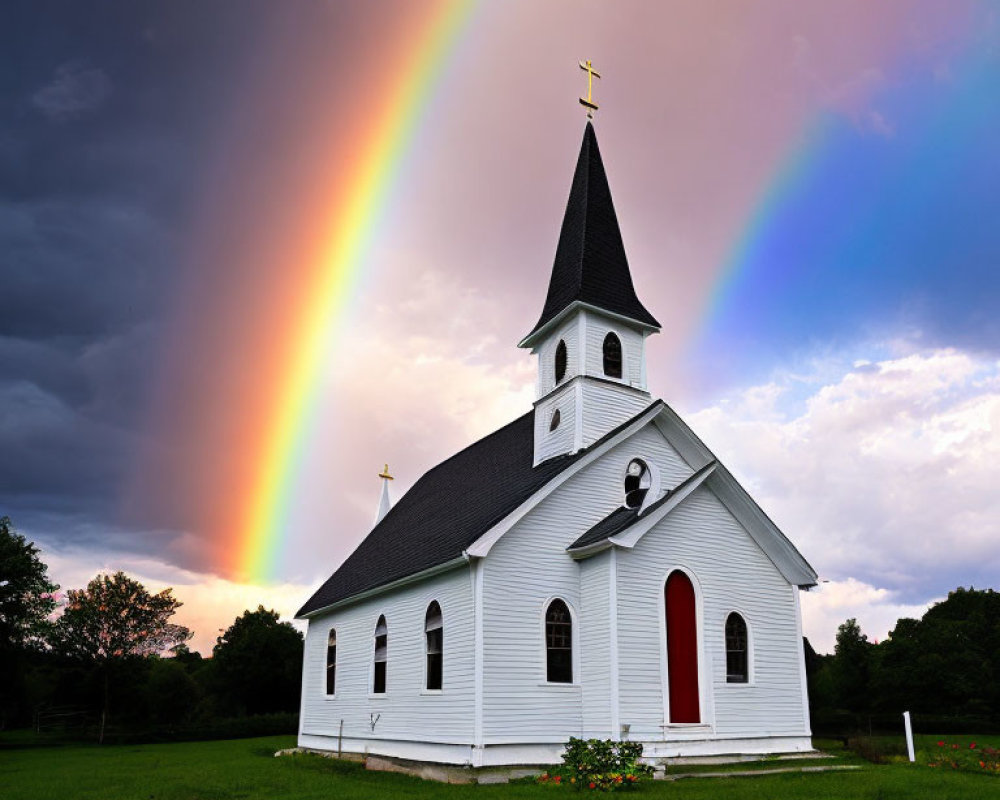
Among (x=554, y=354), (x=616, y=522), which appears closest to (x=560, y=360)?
(x=554, y=354)

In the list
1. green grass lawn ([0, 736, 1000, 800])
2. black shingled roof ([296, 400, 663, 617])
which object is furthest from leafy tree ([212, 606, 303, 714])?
green grass lawn ([0, 736, 1000, 800])

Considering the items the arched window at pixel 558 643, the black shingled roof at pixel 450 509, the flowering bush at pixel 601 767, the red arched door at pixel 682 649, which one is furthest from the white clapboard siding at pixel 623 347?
the flowering bush at pixel 601 767

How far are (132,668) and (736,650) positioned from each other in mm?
45348

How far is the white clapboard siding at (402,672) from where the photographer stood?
18.3 metres

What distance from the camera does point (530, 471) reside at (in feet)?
73.7

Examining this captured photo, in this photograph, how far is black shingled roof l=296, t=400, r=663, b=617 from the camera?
66.7 feet

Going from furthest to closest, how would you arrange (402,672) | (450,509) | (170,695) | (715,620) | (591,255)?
(170,695), (450,509), (591,255), (402,672), (715,620)

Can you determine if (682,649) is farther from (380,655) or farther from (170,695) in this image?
(170,695)

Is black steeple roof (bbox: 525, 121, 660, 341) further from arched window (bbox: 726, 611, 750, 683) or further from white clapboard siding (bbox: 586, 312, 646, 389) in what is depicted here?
arched window (bbox: 726, 611, 750, 683)

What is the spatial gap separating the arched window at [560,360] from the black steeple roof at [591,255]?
0.85 metres

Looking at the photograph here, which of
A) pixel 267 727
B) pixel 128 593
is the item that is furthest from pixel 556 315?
pixel 128 593

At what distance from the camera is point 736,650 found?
2000 cm

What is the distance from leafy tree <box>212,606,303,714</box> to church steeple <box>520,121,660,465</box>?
4023cm

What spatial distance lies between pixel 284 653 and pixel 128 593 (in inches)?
468
